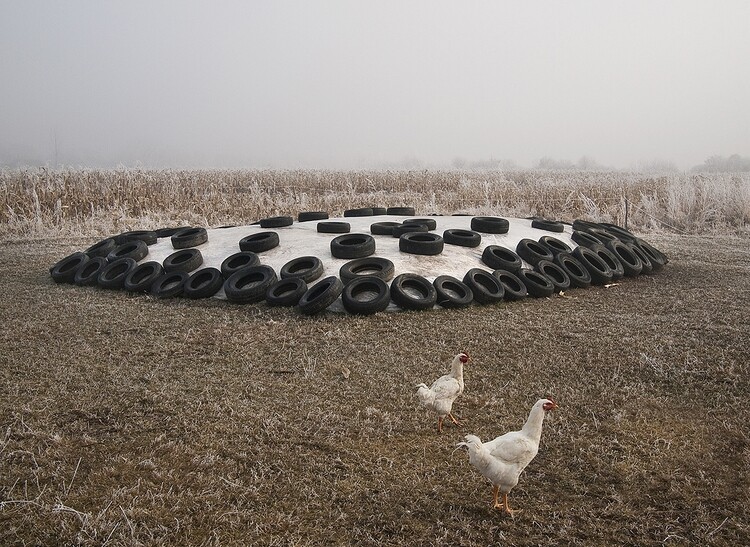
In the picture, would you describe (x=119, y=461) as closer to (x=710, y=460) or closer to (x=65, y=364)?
(x=65, y=364)

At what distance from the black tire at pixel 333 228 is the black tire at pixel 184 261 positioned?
2089 mm

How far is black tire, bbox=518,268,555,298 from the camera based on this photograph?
8391mm

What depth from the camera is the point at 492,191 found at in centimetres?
2086

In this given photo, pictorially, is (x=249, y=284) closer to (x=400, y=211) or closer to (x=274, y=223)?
(x=274, y=223)

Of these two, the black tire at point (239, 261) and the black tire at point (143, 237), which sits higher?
the black tire at point (143, 237)

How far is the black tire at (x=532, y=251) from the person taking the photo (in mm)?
9130

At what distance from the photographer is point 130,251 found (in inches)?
380

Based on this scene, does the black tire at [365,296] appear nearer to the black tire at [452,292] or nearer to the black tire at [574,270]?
the black tire at [452,292]

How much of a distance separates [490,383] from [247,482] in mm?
2483

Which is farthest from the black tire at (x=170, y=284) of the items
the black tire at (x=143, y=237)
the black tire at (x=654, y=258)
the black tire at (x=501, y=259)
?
the black tire at (x=654, y=258)

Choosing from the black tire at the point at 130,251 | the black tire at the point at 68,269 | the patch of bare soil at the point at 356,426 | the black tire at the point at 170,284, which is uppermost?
the black tire at the point at 130,251

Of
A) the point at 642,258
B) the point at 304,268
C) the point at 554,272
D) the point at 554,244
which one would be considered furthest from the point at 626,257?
the point at 304,268

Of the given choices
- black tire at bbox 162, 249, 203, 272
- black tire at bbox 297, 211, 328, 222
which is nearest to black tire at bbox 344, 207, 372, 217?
black tire at bbox 297, 211, 328, 222

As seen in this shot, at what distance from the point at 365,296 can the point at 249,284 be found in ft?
5.98
